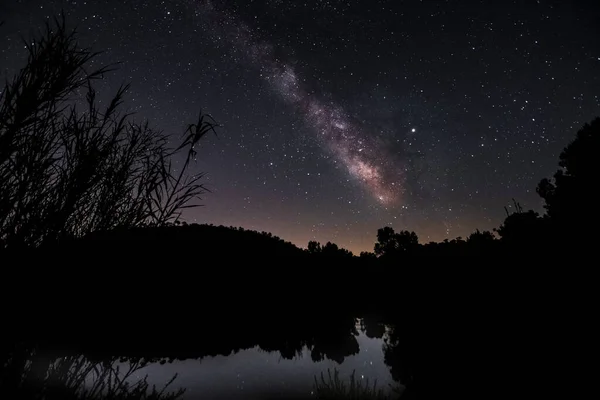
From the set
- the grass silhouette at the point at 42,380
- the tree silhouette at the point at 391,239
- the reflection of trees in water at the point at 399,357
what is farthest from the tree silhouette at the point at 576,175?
the tree silhouette at the point at 391,239

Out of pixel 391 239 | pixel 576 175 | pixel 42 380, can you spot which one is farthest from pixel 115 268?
pixel 391 239

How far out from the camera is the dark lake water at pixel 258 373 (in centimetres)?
1121

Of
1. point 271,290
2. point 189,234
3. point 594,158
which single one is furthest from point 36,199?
point 189,234

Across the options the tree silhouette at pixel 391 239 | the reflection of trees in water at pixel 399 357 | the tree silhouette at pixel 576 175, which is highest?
the tree silhouette at pixel 391 239

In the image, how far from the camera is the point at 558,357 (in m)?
5.34

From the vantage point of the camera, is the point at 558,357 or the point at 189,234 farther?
the point at 189,234

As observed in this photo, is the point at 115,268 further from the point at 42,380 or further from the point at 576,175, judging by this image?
the point at 576,175

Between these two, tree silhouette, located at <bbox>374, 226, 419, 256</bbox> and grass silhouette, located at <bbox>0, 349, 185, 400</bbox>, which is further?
tree silhouette, located at <bbox>374, 226, 419, 256</bbox>

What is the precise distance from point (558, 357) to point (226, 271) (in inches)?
1401

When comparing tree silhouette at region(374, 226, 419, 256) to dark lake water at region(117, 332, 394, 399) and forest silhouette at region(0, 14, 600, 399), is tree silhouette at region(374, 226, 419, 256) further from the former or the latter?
dark lake water at region(117, 332, 394, 399)

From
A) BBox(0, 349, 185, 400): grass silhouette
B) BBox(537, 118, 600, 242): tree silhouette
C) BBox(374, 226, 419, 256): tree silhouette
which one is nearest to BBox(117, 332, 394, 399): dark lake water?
BBox(0, 349, 185, 400): grass silhouette

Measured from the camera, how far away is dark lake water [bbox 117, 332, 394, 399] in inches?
441

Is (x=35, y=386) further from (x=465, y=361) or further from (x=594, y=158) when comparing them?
(x=594, y=158)

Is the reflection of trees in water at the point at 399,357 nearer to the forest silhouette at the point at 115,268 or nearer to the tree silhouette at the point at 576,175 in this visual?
the forest silhouette at the point at 115,268
